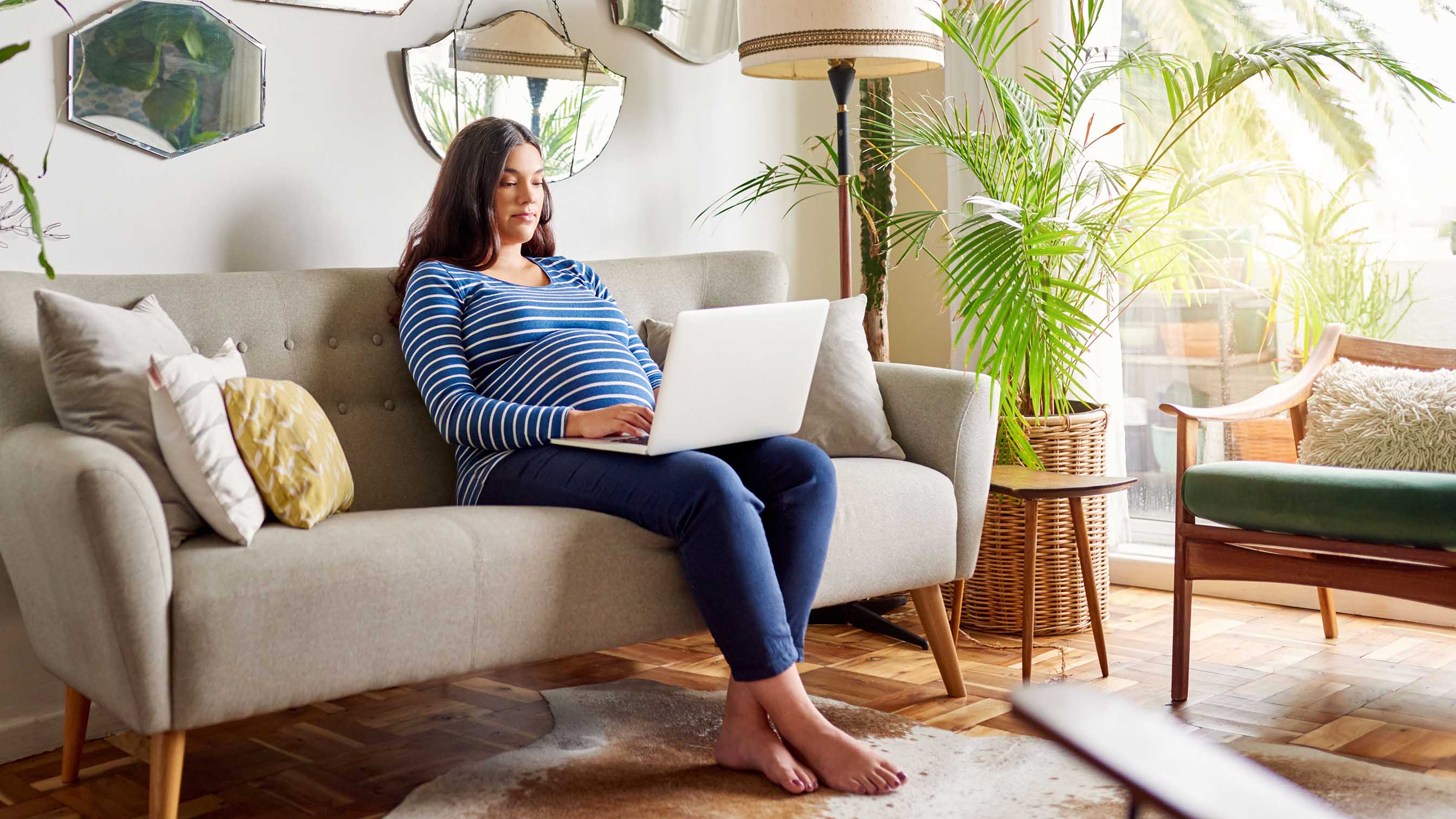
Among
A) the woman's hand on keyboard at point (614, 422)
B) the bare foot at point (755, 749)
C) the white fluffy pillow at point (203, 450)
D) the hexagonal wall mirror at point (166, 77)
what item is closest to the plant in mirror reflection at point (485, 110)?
the hexagonal wall mirror at point (166, 77)

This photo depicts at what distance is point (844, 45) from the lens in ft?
9.51

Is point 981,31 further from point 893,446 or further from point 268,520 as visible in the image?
point 268,520

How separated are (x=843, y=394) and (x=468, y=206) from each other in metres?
0.83

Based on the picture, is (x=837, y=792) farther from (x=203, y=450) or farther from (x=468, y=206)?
(x=468, y=206)

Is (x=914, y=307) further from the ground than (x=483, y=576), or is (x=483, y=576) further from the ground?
(x=914, y=307)

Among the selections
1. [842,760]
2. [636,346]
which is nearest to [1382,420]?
[842,760]

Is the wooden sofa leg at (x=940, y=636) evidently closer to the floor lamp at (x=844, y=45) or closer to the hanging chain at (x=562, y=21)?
the floor lamp at (x=844, y=45)

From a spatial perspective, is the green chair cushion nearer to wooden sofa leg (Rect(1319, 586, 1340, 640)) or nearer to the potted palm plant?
the potted palm plant

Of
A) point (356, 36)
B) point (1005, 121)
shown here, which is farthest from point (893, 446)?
point (356, 36)

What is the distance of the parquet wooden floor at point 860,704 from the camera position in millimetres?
2092

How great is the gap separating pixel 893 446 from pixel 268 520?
1.23 m

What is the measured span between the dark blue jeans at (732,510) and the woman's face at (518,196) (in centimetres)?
52

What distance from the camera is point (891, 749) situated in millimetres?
2150

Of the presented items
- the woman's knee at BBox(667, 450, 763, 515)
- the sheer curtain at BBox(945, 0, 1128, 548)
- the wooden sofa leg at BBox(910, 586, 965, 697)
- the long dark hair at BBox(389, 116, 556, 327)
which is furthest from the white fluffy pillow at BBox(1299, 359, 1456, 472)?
the long dark hair at BBox(389, 116, 556, 327)
